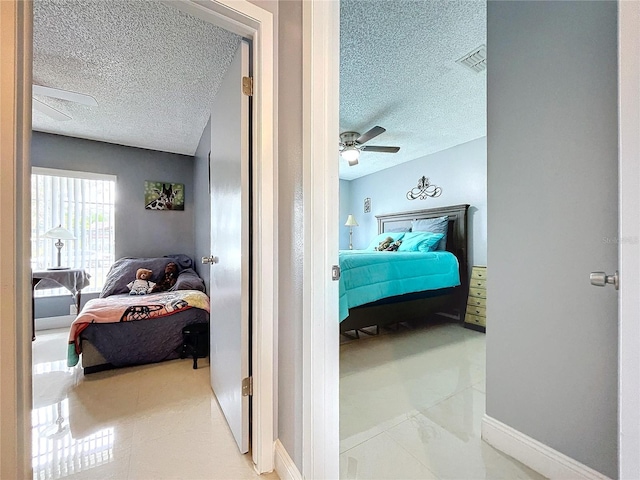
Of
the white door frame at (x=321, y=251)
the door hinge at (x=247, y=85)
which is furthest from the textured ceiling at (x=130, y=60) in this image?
the white door frame at (x=321, y=251)

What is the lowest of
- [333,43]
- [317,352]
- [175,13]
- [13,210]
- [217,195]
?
[317,352]

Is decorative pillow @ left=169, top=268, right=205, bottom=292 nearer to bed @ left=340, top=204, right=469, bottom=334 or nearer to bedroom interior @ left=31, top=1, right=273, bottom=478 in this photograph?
bedroom interior @ left=31, top=1, right=273, bottom=478

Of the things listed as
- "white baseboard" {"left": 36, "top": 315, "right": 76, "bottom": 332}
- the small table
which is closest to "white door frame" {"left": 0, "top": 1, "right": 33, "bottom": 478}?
the small table

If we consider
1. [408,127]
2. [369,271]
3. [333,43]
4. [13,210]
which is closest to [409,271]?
[369,271]

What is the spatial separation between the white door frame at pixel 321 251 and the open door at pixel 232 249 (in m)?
0.45

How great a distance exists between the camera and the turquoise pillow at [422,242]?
3.78 m

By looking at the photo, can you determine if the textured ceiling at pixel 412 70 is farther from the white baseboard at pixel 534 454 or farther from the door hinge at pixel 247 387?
the white baseboard at pixel 534 454

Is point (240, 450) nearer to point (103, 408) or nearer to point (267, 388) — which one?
point (267, 388)

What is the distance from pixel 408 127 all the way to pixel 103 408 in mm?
3859

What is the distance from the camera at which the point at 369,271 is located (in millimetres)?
2807

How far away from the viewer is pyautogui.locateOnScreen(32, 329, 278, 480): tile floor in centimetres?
131

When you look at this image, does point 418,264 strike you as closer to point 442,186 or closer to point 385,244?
point 385,244

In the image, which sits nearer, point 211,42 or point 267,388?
point 267,388
